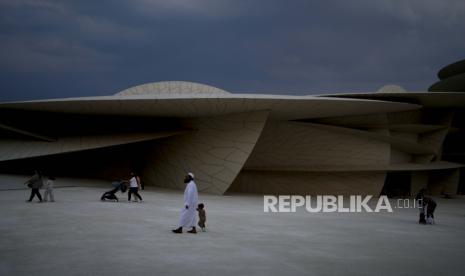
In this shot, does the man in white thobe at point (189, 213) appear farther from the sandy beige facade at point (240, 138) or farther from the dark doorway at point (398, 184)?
the dark doorway at point (398, 184)

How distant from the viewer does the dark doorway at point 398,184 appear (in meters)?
28.5

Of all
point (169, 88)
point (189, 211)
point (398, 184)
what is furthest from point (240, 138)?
point (398, 184)

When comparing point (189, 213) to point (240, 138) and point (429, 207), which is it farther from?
point (240, 138)

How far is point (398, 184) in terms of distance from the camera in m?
32.4

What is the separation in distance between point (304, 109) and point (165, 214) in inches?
365

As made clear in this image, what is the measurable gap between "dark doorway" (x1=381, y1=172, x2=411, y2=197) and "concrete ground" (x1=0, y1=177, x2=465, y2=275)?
17.7m

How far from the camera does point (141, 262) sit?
5.59m

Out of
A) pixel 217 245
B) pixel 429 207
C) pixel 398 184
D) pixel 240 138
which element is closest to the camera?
pixel 217 245

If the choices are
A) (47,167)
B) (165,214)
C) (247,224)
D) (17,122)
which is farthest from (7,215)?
(47,167)

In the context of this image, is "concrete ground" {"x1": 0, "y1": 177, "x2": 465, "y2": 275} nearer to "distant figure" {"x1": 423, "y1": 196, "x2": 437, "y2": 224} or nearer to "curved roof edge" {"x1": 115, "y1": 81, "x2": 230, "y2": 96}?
"distant figure" {"x1": 423, "y1": 196, "x2": 437, "y2": 224}

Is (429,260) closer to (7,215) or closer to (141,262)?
(141,262)

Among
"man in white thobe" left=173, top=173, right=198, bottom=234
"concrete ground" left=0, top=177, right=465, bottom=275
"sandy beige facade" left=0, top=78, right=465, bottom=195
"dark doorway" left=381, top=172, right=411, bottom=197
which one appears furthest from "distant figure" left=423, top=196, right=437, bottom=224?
"dark doorway" left=381, top=172, right=411, bottom=197

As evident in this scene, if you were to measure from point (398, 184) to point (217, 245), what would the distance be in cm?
2776

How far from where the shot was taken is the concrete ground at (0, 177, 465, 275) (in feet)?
17.8
